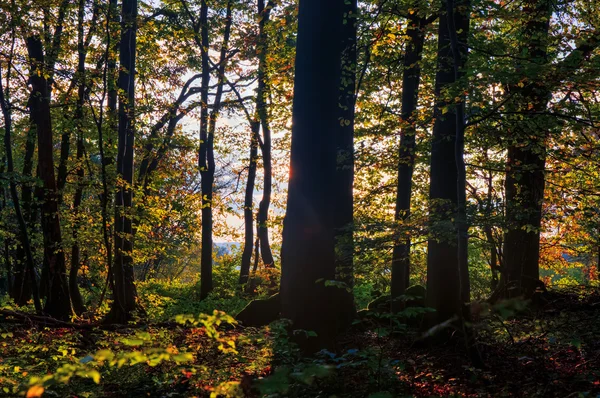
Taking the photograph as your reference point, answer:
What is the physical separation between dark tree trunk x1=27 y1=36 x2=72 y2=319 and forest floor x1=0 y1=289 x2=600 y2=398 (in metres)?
2.52

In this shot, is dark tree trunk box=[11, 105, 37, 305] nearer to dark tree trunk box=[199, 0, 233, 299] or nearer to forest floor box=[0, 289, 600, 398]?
dark tree trunk box=[199, 0, 233, 299]

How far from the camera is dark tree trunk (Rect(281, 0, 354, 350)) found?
732 centimetres

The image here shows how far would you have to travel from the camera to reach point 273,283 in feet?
57.6

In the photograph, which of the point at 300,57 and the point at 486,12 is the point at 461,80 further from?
the point at 300,57

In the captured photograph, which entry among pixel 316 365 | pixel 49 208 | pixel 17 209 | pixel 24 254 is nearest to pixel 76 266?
pixel 49 208

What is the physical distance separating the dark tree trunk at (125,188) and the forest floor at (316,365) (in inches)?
120

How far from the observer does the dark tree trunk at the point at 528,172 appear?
21.5 ft

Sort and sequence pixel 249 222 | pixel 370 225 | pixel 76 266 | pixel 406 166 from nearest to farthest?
pixel 370 225 < pixel 406 166 < pixel 76 266 < pixel 249 222

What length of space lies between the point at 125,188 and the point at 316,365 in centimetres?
922

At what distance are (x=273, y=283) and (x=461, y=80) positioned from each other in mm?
13100

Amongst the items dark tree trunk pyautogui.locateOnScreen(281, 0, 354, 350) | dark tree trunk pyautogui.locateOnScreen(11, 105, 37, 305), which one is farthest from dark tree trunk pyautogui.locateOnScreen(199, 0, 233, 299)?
dark tree trunk pyautogui.locateOnScreen(281, 0, 354, 350)

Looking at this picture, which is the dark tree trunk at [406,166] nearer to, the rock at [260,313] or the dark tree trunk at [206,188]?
the rock at [260,313]

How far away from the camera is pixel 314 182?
300 inches

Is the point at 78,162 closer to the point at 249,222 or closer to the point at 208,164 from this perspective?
the point at 208,164
